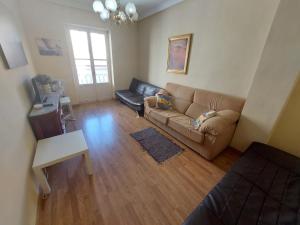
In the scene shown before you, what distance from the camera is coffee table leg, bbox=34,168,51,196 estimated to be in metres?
1.36

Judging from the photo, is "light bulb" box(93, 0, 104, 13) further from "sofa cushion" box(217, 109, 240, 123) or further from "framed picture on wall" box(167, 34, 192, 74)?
"sofa cushion" box(217, 109, 240, 123)

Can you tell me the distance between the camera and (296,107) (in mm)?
1734

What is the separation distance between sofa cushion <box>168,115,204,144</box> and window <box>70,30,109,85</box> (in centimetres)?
311

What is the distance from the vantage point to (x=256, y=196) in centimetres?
111

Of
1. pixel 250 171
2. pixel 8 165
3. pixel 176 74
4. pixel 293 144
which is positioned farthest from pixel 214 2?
pixel 8 165

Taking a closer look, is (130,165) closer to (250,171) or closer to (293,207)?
(250,171)

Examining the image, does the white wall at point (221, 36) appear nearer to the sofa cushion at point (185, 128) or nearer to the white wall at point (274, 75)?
the white wall at point (274, 75)

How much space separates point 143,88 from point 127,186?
298 centimetres

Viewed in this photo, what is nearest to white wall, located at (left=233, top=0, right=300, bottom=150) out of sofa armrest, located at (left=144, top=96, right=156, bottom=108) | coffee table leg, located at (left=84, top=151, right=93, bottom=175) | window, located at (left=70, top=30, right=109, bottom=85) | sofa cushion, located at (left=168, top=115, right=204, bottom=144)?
sofa cushion, located at (left=168, top=115, right=204, bottom=144)

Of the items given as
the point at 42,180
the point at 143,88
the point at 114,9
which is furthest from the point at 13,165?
the point at 143,88

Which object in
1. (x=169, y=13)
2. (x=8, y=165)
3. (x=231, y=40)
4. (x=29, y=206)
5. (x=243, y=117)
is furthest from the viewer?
(x=169, y=13)

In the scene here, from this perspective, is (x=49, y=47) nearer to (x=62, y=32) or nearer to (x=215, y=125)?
(x=62, y=32)

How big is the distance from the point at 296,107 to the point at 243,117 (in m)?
0.59

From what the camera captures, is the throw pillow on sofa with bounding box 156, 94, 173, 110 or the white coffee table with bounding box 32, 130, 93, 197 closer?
the white coffee table with bounding box 32, 130, 93, 197
